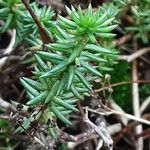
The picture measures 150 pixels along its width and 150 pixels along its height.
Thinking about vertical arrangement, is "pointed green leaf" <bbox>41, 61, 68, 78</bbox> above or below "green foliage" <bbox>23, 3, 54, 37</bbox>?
below

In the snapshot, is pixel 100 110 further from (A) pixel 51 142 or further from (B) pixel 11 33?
(B) pixel 11 33

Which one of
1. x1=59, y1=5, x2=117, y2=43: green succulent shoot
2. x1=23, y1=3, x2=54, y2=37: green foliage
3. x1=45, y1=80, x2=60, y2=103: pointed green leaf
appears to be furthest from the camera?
x1=23, y1=3, x2=54, y2=37: green foliage

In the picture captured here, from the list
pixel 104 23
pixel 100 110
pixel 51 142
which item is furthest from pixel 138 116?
pixel 104 23

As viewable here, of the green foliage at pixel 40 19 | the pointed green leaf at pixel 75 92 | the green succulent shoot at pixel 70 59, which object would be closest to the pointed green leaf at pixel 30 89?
the green succulent shoot at pixel 70 59

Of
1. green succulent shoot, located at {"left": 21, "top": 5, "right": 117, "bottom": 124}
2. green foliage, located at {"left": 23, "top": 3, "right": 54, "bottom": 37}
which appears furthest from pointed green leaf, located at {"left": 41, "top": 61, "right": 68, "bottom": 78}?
green foliage, located at {"left": 23, "top": 3, "right": 54, "bottom": 37}

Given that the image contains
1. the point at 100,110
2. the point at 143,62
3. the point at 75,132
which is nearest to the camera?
the point at 100,110

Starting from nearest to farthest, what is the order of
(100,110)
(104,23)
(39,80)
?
(104,23) → (39,80) → (100,110)

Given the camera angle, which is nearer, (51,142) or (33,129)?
(33,129)

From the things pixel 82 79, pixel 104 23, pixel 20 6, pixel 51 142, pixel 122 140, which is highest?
pixel 20 6

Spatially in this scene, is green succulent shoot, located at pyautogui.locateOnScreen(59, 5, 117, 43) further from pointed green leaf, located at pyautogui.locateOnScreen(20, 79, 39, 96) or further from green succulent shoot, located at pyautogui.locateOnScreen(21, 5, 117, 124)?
pointed green leaf, located at pyautogui.locateOnScreen(20, 79, 39, 96)
